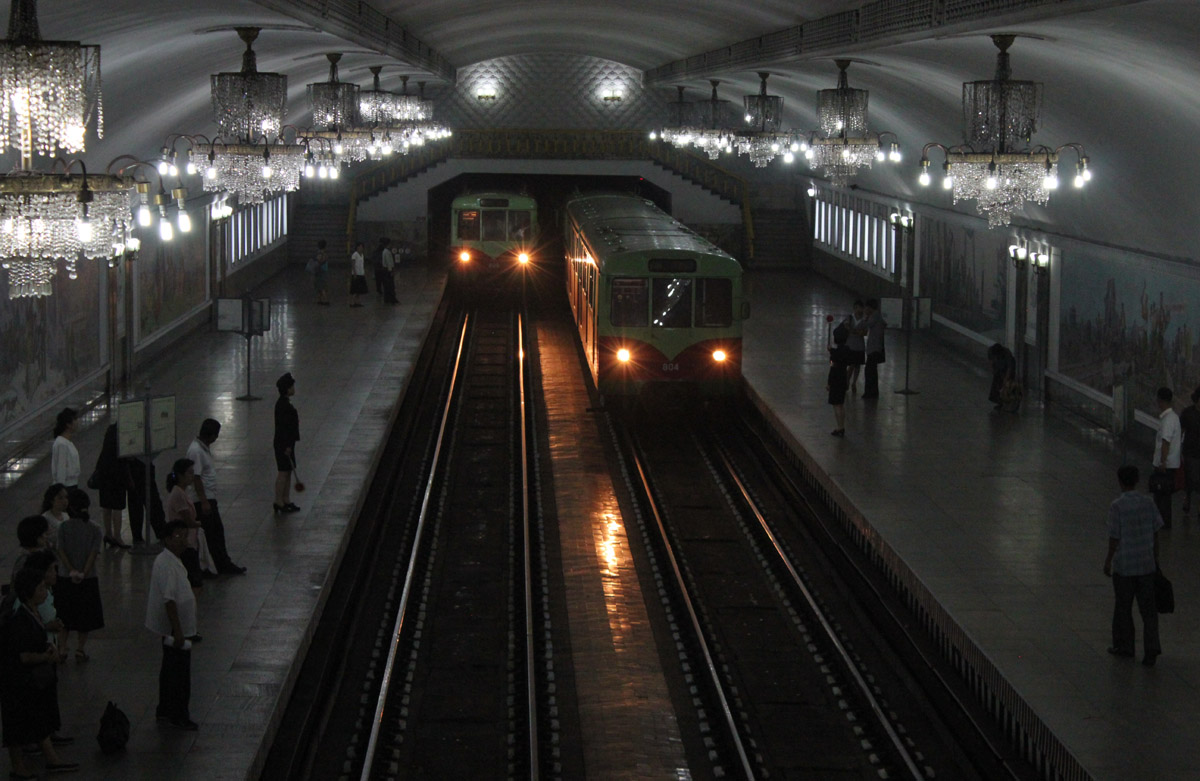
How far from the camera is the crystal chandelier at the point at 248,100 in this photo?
1345 centimetres

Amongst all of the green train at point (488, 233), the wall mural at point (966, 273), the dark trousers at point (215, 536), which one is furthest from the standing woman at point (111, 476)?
the green train at point (488, 233)

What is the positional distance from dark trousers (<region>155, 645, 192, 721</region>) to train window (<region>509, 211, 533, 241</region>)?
25324 mm

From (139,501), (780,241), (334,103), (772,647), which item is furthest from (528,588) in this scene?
(780,241)

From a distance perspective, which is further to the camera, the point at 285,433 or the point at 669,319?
the point at 669,319

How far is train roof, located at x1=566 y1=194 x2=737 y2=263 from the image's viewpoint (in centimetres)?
Answer: 2025

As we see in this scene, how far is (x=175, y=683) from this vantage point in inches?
332

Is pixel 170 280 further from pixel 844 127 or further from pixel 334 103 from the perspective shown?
pixel 844 127

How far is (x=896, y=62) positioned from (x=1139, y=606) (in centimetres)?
838

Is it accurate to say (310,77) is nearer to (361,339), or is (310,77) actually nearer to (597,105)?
(361,339)

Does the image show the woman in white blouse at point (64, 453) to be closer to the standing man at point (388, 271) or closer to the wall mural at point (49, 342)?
the wall mural at point (49, 342)

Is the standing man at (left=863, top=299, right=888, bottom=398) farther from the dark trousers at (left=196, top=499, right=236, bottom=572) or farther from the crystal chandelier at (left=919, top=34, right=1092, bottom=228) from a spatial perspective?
the dark trousers at (left=196, top=499, right=236, bottom=572)

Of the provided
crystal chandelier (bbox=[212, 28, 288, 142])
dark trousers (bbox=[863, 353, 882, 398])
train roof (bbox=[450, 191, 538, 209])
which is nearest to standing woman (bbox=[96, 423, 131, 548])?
crystal chandelier (bbox=[212, 28, 288, 142])

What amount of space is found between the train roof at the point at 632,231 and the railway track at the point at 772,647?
3.43 m

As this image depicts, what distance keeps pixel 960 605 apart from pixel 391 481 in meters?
7.88
